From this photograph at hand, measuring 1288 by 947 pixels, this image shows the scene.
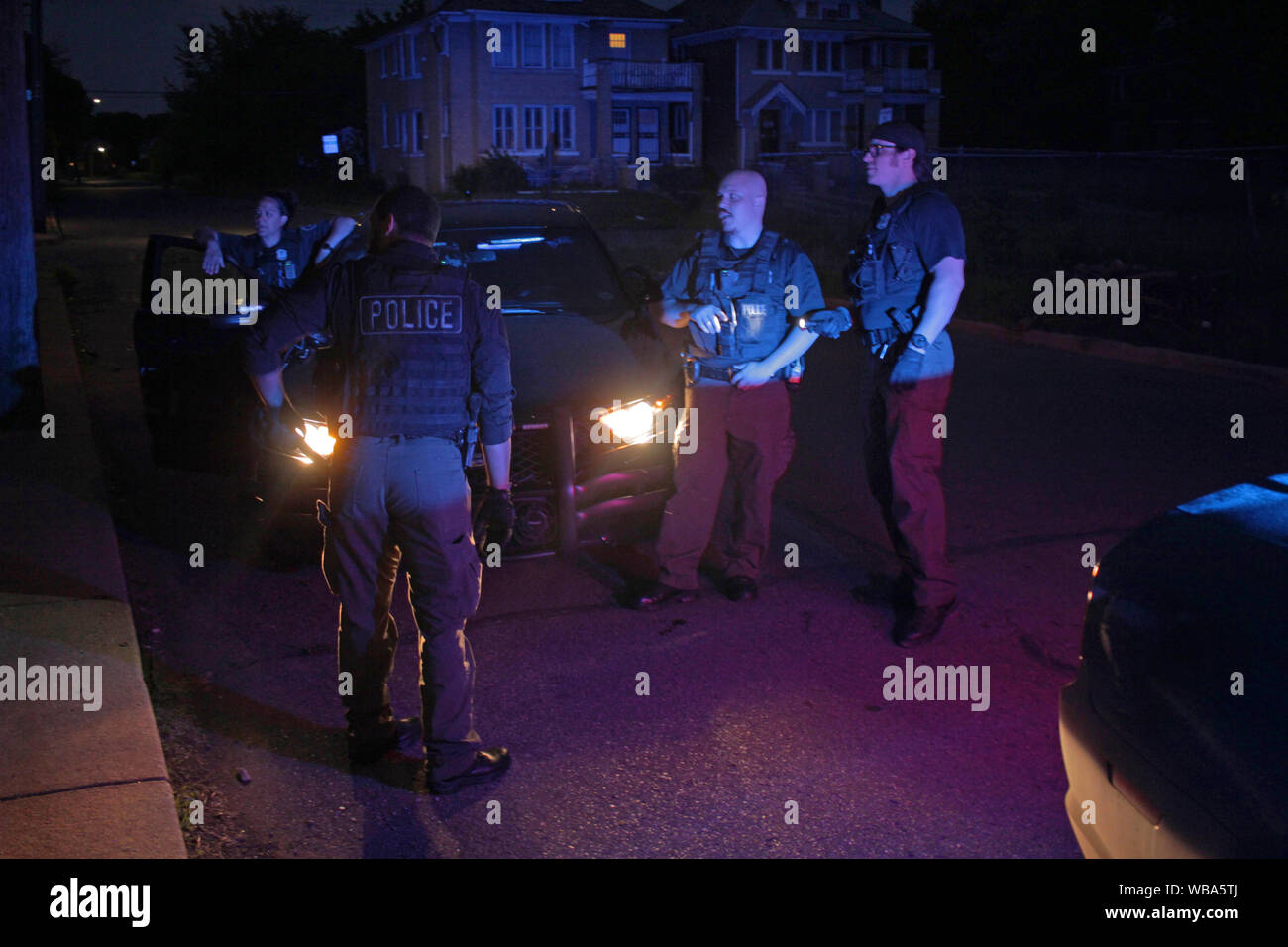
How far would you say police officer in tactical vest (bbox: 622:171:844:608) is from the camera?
5578mm

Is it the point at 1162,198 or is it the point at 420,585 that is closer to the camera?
the point at 420,585

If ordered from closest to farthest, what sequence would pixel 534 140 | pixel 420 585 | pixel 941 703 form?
1. pixel 420 585
2. pixel 941 703
3. pixel 534 140

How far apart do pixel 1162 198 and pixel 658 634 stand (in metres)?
26.7

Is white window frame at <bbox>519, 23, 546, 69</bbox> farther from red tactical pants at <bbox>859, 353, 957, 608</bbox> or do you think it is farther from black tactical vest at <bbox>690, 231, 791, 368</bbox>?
red tactical pants at <bbox>859, 353, 957, 608</bbox>

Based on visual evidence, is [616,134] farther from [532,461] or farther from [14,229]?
[532,461]

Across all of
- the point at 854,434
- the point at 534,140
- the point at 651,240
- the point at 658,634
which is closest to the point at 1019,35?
the point at 534,140

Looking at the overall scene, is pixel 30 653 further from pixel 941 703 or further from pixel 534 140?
pixel 534 140

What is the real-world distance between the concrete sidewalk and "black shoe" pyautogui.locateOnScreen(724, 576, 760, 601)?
2.58 metres

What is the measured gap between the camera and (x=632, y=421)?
5.96 meters

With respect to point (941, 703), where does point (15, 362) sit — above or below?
above

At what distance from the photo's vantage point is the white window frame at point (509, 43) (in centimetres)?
4956

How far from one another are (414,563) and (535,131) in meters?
49.1
